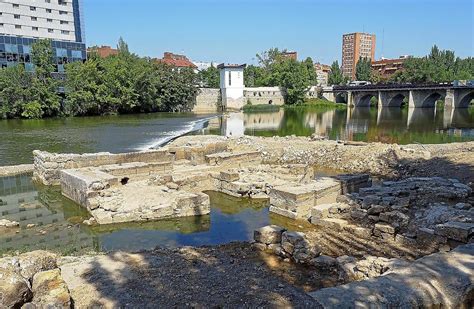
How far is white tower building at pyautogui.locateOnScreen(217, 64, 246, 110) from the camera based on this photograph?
64.7m

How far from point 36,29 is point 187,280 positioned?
207ft

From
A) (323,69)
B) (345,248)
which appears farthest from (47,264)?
(323,69)

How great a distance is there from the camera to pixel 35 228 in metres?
10.9

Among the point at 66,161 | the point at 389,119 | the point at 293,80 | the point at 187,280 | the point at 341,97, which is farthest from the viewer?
the point at 341,97

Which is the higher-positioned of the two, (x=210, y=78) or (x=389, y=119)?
(x=210, y=78)

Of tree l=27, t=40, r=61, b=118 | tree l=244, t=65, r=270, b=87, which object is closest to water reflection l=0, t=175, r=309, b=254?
tree l=27, t=40, r=61, b=118

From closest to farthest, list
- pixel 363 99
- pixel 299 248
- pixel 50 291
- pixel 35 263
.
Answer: pixel 50 291, pixel 35 263, pixel 299 248, pixel 363 99

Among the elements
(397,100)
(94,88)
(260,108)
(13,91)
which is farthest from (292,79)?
(13,91)

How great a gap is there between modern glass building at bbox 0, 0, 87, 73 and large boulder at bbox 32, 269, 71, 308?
5099cm

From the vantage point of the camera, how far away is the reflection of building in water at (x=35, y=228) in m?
9.71

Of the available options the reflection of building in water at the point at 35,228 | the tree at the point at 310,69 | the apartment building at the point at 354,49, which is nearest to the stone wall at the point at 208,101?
the tree at the point at 310,69

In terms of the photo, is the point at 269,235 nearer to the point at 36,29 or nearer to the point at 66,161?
the point at 66,161

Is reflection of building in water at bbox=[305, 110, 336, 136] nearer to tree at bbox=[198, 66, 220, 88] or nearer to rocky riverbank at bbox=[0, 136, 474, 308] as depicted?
rocky riverbank at bbox=[0, 136, 474, 308]

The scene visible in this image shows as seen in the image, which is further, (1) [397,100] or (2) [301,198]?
(1) [397,100]
